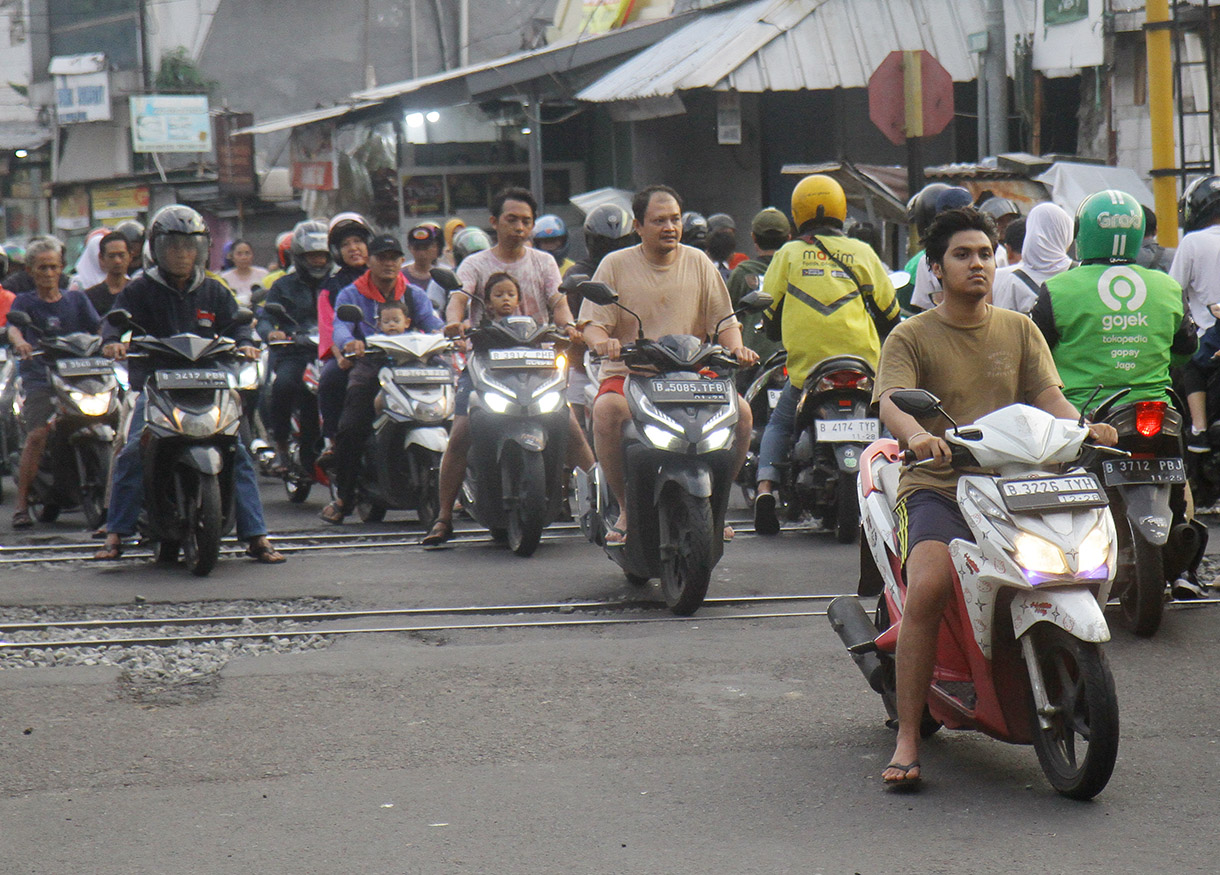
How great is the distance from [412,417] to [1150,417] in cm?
472

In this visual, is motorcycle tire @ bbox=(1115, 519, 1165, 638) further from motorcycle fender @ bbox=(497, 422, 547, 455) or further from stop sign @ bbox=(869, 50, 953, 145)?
stop sign @ bbox=(869, 50, 953, 145)

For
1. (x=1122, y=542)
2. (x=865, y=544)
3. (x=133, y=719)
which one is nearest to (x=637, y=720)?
(x=865, y=544)

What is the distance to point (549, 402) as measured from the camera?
8.73m

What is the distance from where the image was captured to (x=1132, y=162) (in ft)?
54.7

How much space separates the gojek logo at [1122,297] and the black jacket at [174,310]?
446cm

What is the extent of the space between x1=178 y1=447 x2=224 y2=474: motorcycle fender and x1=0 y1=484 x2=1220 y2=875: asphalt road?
69.6 inches

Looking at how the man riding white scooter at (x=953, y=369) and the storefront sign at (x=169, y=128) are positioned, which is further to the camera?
the storefront sign at (x=169, y=128)

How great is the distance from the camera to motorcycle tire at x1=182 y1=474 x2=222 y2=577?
8047 mm

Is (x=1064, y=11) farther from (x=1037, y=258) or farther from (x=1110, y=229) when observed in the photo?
(x=1110, y=229)

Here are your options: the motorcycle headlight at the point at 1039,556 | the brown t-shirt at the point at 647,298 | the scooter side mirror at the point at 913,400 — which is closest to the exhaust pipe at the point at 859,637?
the motorcycle headlight at the point at 1039,556

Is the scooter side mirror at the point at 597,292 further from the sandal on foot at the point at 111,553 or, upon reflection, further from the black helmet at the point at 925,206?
the sandal on foot at the point at 111,553

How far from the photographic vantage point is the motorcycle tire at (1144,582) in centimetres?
633

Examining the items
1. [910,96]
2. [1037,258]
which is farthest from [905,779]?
[910,96]

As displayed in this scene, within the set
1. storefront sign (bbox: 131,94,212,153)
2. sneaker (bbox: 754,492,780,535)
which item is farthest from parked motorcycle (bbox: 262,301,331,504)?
storefront sign (bbox: 131,94,212,153)
